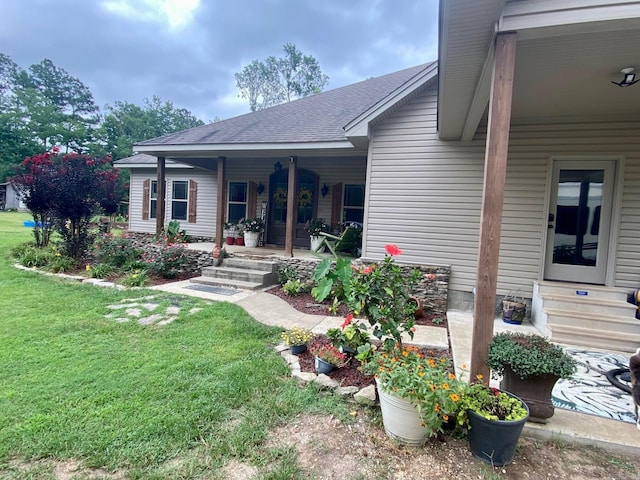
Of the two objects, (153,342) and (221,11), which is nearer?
(153,342)

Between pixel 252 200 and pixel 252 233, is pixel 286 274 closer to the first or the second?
pixel 252 233

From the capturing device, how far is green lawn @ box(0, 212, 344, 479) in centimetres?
192

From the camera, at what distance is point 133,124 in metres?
34.0

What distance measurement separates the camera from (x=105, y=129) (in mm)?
32656

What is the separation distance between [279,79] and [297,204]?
25.1 meters

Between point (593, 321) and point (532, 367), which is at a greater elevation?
point (532, 367)

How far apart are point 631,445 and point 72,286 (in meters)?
7.48

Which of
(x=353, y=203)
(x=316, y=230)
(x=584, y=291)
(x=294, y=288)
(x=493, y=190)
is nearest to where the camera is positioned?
(x=493, y=190)

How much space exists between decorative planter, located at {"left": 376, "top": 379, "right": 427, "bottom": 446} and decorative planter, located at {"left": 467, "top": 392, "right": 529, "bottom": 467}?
292 mm

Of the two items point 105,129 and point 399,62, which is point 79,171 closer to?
point 105,129

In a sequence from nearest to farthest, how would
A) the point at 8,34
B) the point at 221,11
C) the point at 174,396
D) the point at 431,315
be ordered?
1. the point at 174,396
2. the point at 431,315
3. the point at 221,11
4. the point at 8,34

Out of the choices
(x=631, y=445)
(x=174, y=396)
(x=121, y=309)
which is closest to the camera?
(x=631, y=445)

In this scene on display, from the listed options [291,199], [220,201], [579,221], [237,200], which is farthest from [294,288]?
[237,200]

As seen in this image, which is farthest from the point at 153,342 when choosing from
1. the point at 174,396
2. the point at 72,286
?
the point at 72,286
